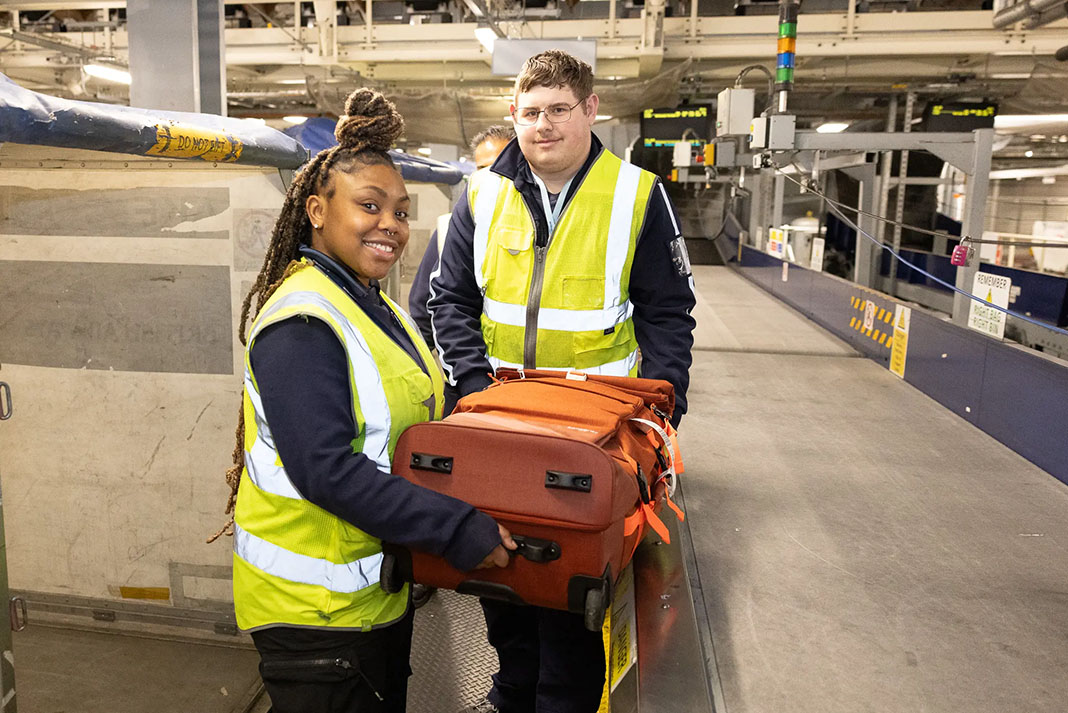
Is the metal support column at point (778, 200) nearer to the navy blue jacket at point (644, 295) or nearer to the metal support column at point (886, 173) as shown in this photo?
the metal support column at point (886, 173)

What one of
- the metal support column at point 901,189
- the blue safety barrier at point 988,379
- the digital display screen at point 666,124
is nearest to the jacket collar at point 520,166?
the blue safety barrier at point 988,379

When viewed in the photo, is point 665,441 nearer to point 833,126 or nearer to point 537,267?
point 537,267

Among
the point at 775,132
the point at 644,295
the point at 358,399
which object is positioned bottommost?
the point at 358,399

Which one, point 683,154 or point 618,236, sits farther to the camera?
point 683,154

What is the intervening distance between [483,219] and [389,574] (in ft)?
3.26

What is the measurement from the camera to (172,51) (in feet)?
11.7

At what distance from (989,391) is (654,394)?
2.34 meters

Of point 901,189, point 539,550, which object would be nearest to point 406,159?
point 539,550

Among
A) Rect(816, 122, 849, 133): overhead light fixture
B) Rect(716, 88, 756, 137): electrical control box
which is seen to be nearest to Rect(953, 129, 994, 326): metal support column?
Rect(716, 88, 756, 137): electrical control box

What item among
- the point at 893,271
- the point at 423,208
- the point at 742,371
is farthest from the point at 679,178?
the point at 742,371

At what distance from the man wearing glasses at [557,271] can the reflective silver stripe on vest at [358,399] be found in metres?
0.62

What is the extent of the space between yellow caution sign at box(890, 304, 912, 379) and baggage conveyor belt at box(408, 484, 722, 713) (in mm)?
2688

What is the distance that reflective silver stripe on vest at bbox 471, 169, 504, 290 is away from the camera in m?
2.12

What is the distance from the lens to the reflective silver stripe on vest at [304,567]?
4.80 ft
